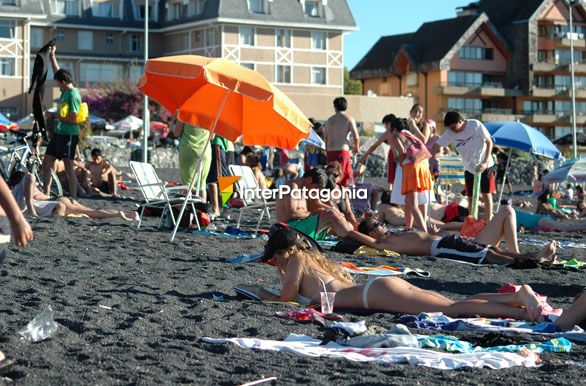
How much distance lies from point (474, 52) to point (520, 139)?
55.9 metres

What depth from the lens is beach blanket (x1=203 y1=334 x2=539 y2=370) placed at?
599cm

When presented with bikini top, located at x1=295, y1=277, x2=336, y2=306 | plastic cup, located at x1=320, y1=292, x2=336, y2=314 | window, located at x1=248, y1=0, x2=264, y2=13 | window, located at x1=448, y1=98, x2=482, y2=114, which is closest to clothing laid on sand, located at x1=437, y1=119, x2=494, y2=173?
bikini top, located at x1=295, y1=277, x2=336, y2=306

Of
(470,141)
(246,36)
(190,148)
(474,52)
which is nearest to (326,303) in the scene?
(470,141)

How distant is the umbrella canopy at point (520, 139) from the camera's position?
63.3ft

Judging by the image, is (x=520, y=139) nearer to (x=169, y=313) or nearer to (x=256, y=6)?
(x=169, y=313)

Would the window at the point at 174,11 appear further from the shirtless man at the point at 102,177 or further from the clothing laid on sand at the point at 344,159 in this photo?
the clothing laid on sand at the point at 344,159

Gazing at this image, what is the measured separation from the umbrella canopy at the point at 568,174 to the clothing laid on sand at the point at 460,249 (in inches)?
442

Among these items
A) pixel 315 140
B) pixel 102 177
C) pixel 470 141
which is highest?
pixel 315 140

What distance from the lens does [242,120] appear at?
1276 cm

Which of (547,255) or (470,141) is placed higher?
(470,141)

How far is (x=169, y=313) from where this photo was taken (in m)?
7.48

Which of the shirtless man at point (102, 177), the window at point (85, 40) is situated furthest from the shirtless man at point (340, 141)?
the window at point (85, 40)

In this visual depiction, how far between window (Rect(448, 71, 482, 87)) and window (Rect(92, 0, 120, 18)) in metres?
20.5

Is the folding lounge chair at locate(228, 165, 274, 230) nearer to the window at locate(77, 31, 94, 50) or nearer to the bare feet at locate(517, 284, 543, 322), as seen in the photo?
the bare feet at locate(517, 284, 543, 322)
